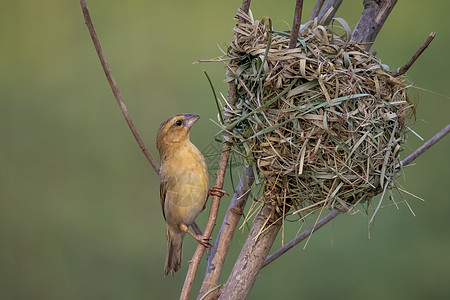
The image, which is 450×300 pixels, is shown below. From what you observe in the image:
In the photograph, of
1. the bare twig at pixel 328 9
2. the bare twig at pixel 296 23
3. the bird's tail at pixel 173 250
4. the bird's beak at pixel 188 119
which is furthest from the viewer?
the bird's tail at pixel 173 250

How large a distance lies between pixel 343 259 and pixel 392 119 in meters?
1.67

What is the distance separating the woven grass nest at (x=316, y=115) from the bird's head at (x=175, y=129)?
1.10 ft

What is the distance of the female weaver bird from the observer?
2.09m

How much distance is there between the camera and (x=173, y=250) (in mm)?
2365

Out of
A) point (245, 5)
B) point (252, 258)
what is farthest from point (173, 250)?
point (245, 5)

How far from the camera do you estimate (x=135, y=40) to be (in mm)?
3650

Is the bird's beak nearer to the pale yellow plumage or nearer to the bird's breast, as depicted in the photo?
the pale yellow plumage

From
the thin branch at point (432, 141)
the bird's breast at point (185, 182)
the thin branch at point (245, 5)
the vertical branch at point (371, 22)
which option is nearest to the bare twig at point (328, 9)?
the vertical branch at point (371, 22)

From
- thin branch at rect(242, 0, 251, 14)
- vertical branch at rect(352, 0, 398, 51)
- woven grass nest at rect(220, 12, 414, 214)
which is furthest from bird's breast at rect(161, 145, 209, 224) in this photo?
vertical branch at rect(352, 0, 398, 51)

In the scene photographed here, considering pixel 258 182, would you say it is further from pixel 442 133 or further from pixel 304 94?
pixel 442 133

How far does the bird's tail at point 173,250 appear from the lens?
7.76ft

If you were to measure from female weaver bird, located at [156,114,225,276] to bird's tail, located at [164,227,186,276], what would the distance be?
138 mm

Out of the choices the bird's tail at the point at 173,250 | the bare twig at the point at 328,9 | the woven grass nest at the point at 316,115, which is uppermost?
the bare twig at the point at 328,9

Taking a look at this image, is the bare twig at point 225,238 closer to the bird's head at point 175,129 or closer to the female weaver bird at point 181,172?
the female weaver bird at point 181,172
